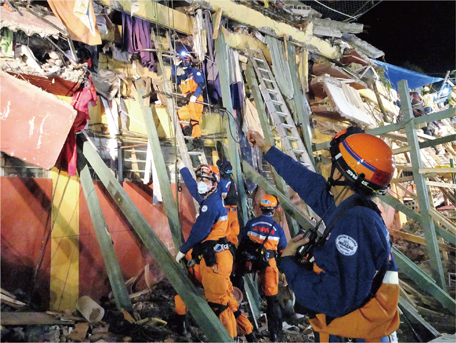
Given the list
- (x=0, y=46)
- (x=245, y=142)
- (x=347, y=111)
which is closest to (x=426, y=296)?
(x=347, y=111)

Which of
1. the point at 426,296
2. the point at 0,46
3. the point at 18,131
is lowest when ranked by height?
the point at 426,296

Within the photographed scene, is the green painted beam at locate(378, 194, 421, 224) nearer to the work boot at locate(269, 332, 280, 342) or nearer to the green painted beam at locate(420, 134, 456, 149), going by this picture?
the green painted beam at locate(420, 134, 456, 149)

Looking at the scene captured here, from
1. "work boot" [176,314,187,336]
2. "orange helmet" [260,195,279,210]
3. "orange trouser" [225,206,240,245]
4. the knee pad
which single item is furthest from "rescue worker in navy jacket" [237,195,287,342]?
"work boot" [176,314,187,336]

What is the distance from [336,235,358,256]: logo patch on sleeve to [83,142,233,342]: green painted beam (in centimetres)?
171

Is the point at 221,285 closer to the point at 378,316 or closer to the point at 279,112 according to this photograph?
the point at 378,316

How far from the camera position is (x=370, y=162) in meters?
1.66

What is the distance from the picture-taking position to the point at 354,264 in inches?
56.9

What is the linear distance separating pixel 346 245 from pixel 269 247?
3.13m

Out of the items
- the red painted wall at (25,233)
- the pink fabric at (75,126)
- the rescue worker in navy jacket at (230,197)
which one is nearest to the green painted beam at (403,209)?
the rescue worker in navy jacket at (230,197)

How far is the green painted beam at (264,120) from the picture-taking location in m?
5.32

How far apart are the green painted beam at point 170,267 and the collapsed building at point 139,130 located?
0.02m

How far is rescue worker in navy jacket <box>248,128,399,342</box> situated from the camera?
57.8 inches

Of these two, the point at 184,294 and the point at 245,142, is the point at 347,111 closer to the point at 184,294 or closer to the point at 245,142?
the point at 245,142

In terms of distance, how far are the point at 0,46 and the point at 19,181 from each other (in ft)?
5.84
